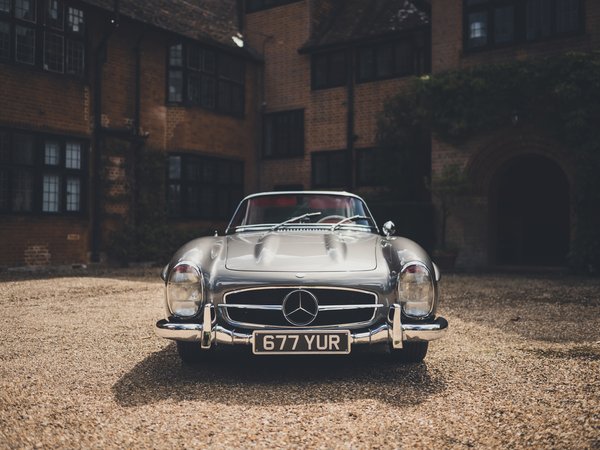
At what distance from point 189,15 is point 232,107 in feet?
9.51

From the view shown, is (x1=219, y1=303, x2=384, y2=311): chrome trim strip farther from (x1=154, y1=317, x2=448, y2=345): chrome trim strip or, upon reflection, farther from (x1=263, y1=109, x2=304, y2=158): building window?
(x1=263, y1=109, x2=304, y2=158): building window

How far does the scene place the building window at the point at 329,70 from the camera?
1772 cm

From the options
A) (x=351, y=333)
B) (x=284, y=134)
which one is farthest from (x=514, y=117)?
(x=351, y=333)

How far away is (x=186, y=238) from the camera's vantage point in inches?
628

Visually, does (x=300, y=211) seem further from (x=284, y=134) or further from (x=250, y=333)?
(x=284, y=134)

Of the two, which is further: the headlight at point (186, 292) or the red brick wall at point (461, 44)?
the red brick wall at point (461, 44)

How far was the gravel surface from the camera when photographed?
2949mm

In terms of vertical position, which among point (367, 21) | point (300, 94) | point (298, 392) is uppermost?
point (367, 21)

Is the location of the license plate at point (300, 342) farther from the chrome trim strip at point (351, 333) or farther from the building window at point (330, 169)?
the building window at point (330, 169)

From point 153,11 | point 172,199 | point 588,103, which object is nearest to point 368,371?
point 588,103

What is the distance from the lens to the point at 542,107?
12.7 metres

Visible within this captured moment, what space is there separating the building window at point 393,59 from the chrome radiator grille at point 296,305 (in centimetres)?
1316

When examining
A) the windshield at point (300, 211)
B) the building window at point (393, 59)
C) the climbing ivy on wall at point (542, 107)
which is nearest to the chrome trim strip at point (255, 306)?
the windshield at point (300, 211)

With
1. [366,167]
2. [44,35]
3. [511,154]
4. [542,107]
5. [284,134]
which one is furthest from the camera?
[284,134]
